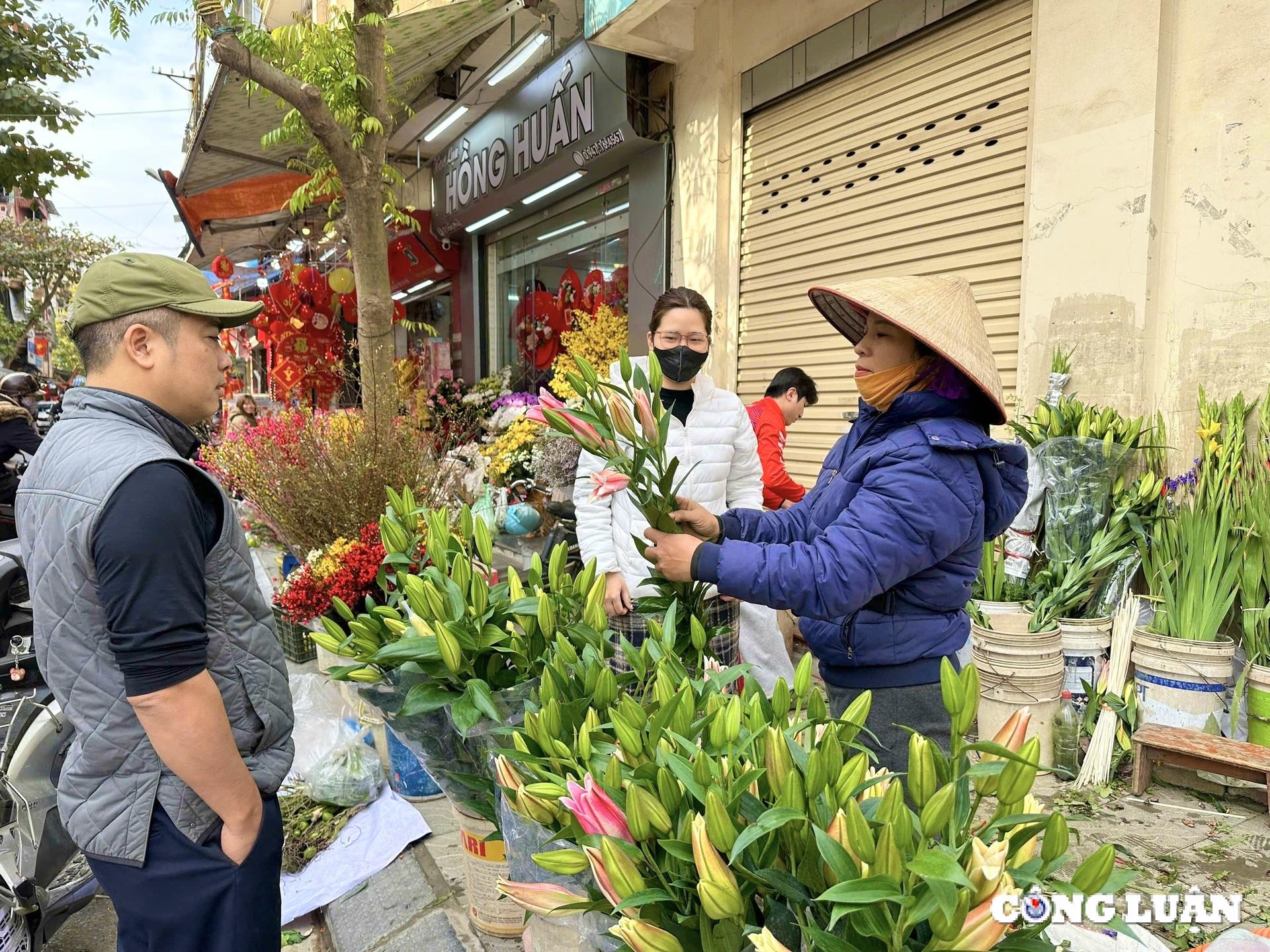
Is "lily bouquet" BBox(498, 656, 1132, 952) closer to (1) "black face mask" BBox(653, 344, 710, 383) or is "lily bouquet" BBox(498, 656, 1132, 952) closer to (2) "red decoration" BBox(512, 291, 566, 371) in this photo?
(1) "black face mask" BBox(653, 344, 710, 383)

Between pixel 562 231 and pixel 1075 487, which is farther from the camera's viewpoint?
pixel 562 231

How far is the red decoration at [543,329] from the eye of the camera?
8.20 m

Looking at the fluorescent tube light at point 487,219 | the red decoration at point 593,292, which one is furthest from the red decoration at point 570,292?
the fluorescent tube light at point 487,219

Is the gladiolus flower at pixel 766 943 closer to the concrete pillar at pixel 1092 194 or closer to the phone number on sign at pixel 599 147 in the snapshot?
the concrete pillar at pixel 1092 194

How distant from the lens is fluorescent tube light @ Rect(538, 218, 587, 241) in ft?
25.7

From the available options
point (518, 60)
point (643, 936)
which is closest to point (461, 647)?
point (643, 936)

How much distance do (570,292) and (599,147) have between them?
5.65 ft

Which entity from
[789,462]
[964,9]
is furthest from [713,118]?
[789,462]

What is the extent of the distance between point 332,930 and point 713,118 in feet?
18.1

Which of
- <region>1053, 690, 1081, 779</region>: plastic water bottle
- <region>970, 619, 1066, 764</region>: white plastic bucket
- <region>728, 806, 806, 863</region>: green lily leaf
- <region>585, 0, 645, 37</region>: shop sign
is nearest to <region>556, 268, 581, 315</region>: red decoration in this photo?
<region>585, 0, 645, 37</region>: shop sign

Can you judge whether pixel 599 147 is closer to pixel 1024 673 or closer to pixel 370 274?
pixel 370 274

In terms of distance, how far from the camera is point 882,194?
4.70 meters

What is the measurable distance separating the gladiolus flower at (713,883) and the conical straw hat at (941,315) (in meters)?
1.05

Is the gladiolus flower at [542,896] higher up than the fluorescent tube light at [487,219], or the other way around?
the fluorescent tube light at [487,219]
